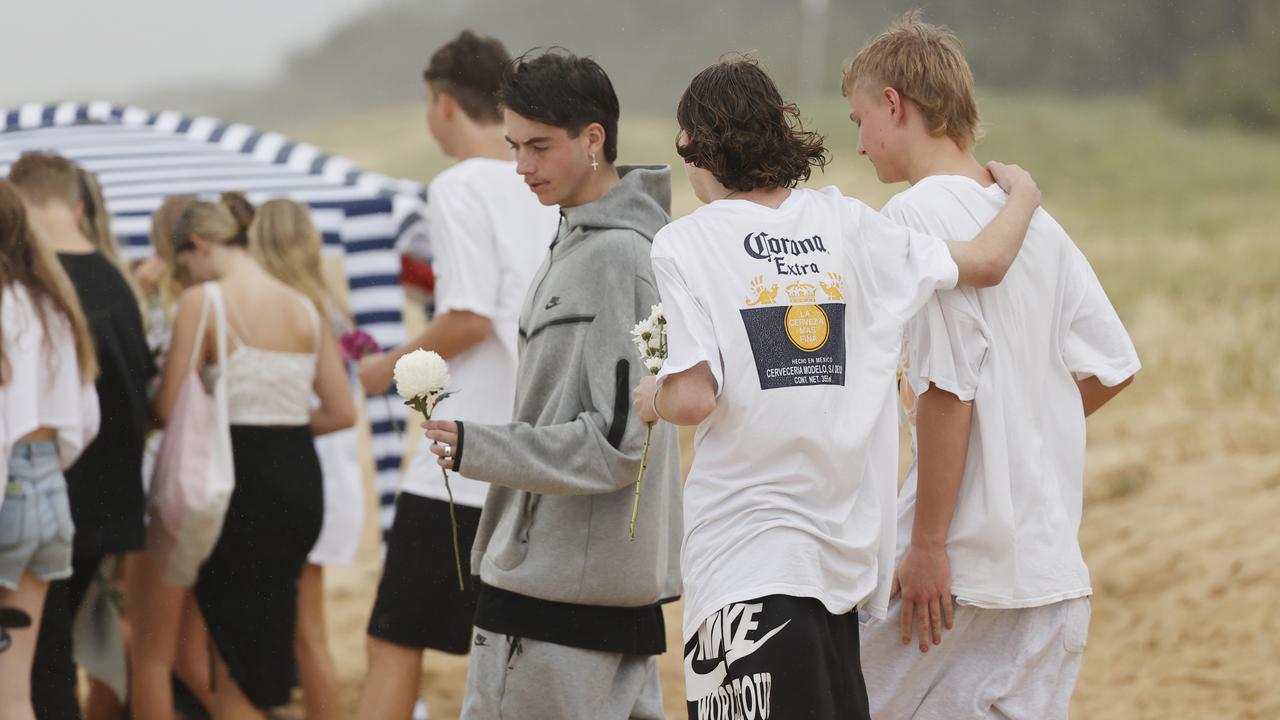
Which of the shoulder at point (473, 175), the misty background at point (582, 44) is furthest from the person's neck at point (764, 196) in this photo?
the misty background at point (582, 44)

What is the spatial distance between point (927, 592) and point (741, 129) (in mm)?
984

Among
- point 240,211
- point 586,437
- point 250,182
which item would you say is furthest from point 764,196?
point 250,182

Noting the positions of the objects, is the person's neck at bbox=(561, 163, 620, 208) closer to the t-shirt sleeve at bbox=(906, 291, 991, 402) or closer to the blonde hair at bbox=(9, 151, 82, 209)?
the t-shirt sleeve at bbox=(906, 291, 991, 402)

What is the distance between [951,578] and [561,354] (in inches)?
36.8

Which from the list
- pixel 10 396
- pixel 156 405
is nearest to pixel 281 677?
pixel 156 405

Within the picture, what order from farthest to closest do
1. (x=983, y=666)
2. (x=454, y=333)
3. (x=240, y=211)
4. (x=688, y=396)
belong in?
(x=240, y=211)
(x=454, y=333)
(x=983, y=666)
(x=688, y=396)

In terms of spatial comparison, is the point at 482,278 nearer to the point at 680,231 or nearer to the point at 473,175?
the point at 473,175

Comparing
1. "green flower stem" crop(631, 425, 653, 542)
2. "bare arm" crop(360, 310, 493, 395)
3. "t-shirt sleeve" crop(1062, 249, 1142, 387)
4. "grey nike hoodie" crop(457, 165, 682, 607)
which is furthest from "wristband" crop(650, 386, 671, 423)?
"bare arm" crop(360, 310, 493, 395)

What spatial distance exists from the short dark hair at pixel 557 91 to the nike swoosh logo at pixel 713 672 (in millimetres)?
1226

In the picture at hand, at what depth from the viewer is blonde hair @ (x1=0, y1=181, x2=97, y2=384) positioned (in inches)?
170

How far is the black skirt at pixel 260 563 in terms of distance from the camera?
5.04 m

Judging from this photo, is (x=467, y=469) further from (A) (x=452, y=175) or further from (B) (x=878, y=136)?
(A) (x=452, y=175)

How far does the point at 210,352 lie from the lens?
16.7 feet

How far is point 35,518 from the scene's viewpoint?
170 inches
